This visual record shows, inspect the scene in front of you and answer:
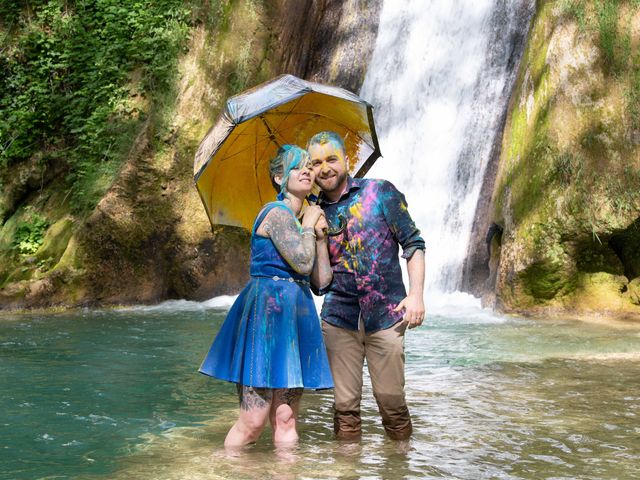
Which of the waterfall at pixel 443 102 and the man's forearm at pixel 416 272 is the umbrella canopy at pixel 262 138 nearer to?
the man's forearm at pixel 416 272

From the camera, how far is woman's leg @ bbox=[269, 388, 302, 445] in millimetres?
5078

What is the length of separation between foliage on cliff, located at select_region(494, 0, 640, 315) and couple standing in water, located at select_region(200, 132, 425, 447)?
289 inches

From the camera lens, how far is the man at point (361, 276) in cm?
524

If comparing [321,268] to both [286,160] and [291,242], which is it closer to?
[291,242]

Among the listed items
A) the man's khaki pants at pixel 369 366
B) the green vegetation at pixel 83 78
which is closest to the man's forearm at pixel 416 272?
the man's khaki pants at pixel 369 366

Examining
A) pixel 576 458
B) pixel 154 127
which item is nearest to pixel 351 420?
pixel 576 458

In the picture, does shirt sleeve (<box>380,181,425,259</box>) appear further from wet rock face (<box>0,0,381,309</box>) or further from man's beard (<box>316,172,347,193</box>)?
wet rock face (<box>0,0,381,309</box>)

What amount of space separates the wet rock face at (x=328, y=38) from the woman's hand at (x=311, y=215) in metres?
11.9

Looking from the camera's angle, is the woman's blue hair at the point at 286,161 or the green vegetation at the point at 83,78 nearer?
the woman's blue hair at the point at 286,161

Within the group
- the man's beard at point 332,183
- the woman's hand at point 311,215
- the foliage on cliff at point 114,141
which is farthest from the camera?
the foliage on cliff at point 114,141

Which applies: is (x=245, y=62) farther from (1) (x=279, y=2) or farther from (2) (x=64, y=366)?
(2) (x=64, y=366)

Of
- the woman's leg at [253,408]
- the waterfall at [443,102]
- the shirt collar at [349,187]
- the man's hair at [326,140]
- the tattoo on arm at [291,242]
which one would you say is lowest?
the woman's leg at [253,408]

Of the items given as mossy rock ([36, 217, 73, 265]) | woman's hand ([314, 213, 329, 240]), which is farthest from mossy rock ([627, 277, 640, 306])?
mossy rock ([36, 217, 73, 265])

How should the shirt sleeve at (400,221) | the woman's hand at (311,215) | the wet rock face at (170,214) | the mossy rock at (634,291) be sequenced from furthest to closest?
the wet rock face at (170,214)
the mossy rock at (634,291)
the shirt sleeve at (400,221)
the woman's hand at (311,215)
